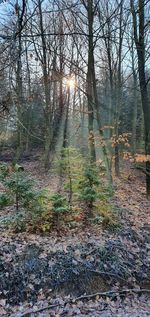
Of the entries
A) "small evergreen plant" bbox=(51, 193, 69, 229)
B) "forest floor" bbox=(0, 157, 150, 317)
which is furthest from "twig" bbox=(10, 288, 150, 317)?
"small evergreen plant" bbox=(51, 193, 69, 229)

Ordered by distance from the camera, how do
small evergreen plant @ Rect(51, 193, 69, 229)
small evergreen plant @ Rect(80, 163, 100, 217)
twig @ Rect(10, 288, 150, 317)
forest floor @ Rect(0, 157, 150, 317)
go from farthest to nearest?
small evergreen plant @ Rect(80, 163, 100, 217)
small evergreen plant @ Rect(51, 193, 69, 229)
forest floor @ Rect(0, 157, 150, 317)
twig @ Rect(10, 288, 150, 317)

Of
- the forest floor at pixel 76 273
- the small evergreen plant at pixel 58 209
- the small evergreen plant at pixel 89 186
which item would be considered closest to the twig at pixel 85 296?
the forest floor at pixel 76 273

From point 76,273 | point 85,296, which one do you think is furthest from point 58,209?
point 85,296

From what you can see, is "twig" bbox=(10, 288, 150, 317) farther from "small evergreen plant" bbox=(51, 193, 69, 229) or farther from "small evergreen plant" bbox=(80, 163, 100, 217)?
"small evergreen plant" bbox=(80, 163, 100, 217)

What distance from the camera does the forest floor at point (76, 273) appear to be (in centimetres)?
519

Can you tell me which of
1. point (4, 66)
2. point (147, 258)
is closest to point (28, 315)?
point (147, 258)

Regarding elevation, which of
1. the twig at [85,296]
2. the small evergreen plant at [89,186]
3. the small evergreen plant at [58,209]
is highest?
the small evergreen plant at [89,186]

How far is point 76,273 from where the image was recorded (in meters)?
5.89

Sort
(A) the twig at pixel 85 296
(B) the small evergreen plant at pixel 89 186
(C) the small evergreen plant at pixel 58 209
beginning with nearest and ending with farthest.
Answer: (A) the twig at pixel 85 296, (C) the small evergreen plant at pixel 58 209, (B) the small evergreen plant at pixel 89 186

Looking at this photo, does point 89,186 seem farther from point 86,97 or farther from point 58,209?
point 86,97

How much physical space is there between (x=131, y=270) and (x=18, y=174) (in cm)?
321

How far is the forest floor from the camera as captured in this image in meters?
→ 5.19

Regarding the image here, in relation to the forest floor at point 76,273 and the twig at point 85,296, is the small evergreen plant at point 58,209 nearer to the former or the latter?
the forest floor at point 76,273

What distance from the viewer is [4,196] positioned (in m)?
7.93
